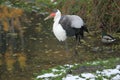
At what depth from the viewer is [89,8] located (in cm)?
1291

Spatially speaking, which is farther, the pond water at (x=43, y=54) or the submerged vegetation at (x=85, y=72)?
the pond water at (x=43, y=54)

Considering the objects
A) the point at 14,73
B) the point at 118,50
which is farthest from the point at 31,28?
the point at 14,73

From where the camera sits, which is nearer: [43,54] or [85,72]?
[85,72]

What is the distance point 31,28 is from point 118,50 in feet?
12.4

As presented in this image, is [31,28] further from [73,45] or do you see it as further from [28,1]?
[28,1]

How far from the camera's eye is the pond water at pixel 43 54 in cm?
920

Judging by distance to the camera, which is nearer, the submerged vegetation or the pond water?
the submerged vegetation

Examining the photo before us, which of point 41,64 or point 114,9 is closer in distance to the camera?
point 41,64

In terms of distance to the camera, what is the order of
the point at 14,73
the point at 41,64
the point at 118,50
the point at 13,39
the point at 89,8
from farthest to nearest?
the point at 89,8 → the point at 13,39 → the point at 118,50 → the point at 41,64 → the point at 14,73

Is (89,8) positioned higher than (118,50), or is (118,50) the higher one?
(89,8)

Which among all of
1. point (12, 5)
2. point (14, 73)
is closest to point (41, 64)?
point (14, 73)

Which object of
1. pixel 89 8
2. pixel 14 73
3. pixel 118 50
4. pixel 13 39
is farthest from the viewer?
pixel 89 8

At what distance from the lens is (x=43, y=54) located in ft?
34.7

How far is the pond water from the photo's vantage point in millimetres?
9195
